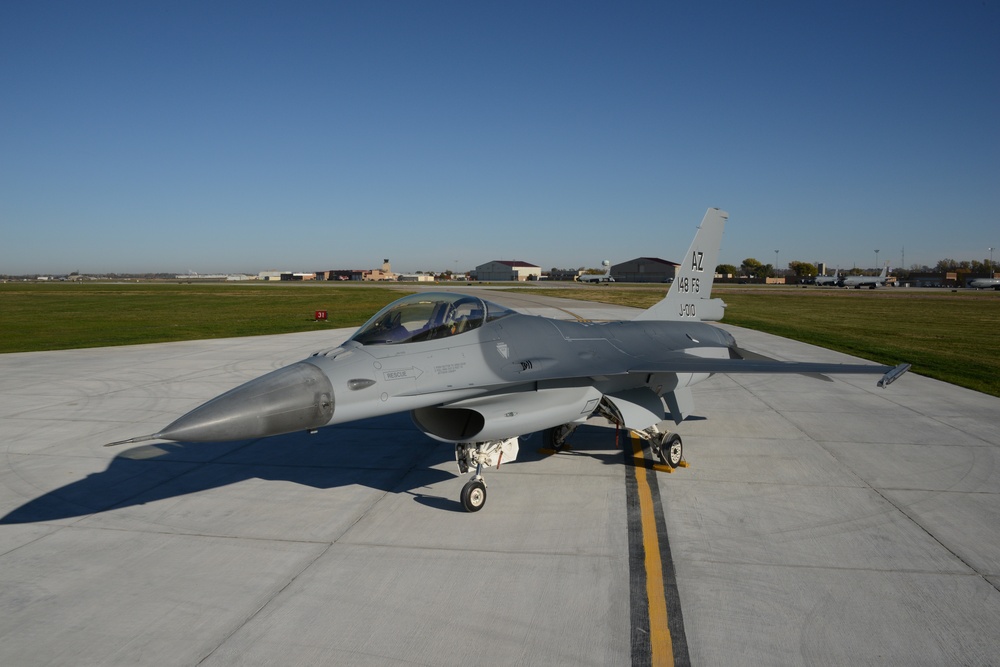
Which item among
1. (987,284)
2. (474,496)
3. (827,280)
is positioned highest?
(827,280)

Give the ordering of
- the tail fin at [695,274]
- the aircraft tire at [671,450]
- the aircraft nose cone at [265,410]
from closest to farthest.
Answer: the aircraft nose cone at [265,410]
the aircraft tire at [671,450]
the tail fin at [695,274]

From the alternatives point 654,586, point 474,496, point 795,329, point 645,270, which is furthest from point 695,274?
point 645,270

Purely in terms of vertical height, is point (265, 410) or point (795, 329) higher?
point (265, 410)

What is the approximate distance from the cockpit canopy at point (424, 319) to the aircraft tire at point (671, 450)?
3.22 metres

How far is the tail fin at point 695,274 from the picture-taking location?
11859 mm

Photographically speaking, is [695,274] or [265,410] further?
[695,274]

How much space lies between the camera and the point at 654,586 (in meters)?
5.29

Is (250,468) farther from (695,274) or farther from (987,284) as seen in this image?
(987,284)

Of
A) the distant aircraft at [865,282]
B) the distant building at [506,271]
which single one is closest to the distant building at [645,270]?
the distant building at [506,271]

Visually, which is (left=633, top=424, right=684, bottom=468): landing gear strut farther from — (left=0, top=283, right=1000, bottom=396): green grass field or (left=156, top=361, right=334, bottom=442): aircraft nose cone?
(left=0, top=283, right=1000, bottom=396): green grass field

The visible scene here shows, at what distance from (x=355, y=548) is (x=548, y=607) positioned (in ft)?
7.26

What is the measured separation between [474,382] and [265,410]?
7.99 ft

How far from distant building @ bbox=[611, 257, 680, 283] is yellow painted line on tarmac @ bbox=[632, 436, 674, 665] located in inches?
5306

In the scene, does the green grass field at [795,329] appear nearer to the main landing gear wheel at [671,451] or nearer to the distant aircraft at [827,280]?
the main landing gear wheel at [671,451]
